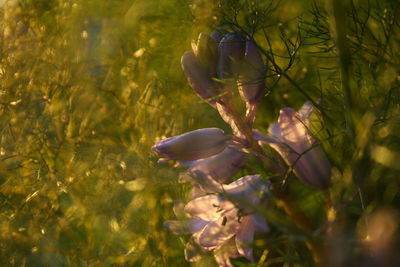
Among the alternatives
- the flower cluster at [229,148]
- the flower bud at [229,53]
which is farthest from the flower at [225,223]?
the flower bud at [229,53]

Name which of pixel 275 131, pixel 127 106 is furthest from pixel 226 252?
pixel 127 106

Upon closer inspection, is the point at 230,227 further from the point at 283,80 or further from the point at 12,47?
the point at 12,47

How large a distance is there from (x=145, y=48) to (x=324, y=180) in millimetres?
517

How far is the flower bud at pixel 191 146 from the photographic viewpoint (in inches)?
20.2

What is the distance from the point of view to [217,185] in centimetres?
50

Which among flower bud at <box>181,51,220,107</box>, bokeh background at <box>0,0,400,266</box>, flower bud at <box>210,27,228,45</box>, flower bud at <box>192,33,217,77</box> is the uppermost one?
flower bud at <box>210,27,228,45</box>

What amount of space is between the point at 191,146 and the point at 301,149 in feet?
0.33

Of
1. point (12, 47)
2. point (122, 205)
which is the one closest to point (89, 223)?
point (122, 205)

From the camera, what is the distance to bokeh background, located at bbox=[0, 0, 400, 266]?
565mm

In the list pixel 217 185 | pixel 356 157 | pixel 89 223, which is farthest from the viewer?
pixel 89 223

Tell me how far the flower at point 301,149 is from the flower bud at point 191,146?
1.5 inches

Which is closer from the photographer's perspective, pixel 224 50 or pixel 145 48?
pixel 224 50

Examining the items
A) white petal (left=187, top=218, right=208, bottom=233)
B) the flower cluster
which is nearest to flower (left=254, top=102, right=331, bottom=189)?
the flower cluster

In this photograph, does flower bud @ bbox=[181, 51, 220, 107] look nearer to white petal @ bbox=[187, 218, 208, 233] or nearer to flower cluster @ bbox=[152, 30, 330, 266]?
flower cluster @ bbox=[152, 30, 330, 266]
